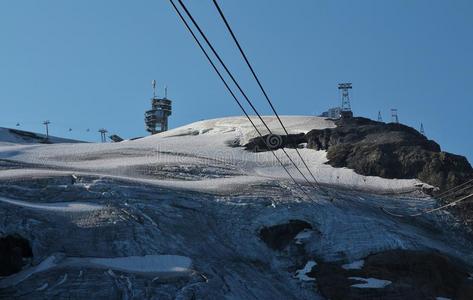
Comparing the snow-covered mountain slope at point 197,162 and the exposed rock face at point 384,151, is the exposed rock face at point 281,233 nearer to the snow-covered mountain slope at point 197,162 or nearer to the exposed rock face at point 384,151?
the snow-covered mountain slope at point 197,162

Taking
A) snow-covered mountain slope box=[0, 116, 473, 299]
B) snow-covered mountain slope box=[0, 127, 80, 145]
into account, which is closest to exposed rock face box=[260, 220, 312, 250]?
snow-covered mountain slope box=[0, 116, 473, 299]

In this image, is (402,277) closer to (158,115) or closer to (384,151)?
(384,151)

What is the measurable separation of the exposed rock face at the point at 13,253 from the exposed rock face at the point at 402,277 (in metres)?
10.8

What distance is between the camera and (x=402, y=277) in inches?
1150

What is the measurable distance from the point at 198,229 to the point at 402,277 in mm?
8297

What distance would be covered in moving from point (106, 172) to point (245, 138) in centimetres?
1985

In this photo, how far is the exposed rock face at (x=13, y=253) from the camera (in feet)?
81.7

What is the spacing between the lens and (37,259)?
84.0ft

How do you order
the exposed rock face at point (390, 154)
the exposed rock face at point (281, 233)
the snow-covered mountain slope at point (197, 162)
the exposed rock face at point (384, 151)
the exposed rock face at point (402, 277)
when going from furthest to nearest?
the exposed rock face at point (384, 151) < the exposed rock face at point (390, 154) < the snow-covered mountain slope at point (197, 162) < the exposed rock face at point (281, 233) < the exposed rock face at point (402, 277)

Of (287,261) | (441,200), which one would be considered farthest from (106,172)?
(441,200)

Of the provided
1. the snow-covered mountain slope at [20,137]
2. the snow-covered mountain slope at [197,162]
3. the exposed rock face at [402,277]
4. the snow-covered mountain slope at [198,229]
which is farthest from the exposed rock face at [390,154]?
the snow-covered mountain slope at [20,137]

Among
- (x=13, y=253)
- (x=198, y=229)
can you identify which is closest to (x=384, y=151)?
(x=198, y=229)

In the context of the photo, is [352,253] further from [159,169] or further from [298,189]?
[159,169]

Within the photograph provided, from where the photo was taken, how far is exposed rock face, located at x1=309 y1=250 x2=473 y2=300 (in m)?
28.2
